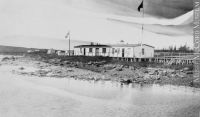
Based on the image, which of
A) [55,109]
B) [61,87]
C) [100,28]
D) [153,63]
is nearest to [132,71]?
[153,63]

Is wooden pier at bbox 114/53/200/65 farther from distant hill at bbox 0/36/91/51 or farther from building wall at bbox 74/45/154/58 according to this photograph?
distant hill at bbox 0/36/91/51

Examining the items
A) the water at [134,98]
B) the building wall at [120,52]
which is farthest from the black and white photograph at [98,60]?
the building wall at [120,52]

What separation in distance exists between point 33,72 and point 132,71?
1.25m

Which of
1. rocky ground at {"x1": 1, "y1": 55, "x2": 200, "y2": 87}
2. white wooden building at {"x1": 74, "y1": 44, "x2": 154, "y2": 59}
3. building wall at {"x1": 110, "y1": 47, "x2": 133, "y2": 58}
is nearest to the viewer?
rocky ground at {"x1": 1, "y1": 55, "x2": 200, "y2": 87}

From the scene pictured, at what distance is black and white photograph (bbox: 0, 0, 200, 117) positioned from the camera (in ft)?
9.71

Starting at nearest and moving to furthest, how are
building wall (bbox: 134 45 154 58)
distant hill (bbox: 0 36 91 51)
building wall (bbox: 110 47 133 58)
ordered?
distant hill (bbox: 0 36 91 51) → building wall (bbox: 134 45 154 58) → building wall (bbox: 110 47 133 58)

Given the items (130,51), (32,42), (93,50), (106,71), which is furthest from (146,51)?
(32,42)

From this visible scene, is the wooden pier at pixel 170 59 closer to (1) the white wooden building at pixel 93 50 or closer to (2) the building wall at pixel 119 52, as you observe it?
(2) the building wall at pixel 119 52

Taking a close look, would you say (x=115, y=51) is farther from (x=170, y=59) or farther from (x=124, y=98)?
(x=124, y=98)

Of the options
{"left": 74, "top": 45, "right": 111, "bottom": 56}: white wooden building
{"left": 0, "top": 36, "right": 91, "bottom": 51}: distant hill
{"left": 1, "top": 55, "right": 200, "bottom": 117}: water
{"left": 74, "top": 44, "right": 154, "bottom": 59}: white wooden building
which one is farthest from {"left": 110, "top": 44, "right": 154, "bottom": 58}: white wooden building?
{"left": 0, "top": 36, "right": 91, "bottom": 51}: distant hill

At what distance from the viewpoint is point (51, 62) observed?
11.3 feet

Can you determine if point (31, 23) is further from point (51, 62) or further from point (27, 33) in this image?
point (51, 62)

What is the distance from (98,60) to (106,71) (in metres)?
0.25

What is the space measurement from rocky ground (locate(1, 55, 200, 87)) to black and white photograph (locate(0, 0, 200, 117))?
1cm
